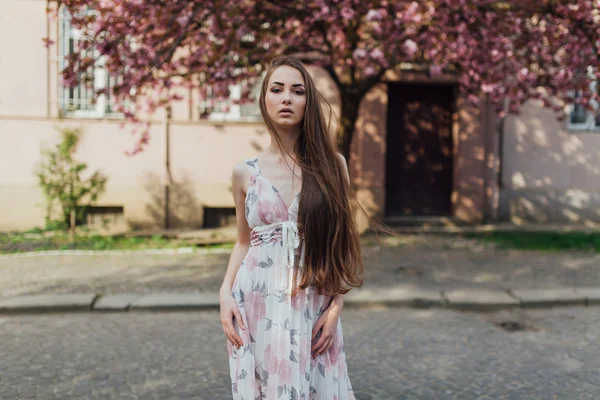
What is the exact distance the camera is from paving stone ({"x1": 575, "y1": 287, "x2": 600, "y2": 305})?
22.5 feet

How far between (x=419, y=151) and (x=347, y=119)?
369 centimetres

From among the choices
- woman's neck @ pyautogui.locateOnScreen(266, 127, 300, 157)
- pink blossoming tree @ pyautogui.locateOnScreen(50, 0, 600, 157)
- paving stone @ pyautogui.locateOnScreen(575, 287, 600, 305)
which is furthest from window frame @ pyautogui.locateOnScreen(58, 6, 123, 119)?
woman's neck @ pyautogui.locateOnScreen(266, 127, 300, 157)

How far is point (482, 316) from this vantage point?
6.42 m

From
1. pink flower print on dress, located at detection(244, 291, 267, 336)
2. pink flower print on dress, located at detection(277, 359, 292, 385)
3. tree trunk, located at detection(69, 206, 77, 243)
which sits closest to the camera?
pink flower print on dress, located at detection(277, 359, 292, 385)

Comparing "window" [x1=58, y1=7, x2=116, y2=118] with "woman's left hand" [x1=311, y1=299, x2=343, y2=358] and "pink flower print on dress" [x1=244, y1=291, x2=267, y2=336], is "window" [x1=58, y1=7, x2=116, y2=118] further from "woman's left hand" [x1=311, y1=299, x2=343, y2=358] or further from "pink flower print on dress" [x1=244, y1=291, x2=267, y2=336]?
"woman's left hand" [x1=311, y1=299, x2=343, y2=358]

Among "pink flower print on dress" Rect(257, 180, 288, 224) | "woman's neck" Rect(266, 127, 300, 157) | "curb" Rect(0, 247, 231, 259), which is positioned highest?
"woman's neck" Rect(266, 127, 300, 157)

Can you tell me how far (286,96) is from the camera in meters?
2.20

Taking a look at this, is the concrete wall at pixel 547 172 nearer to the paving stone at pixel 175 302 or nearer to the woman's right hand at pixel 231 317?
the paving stone at pixel 175 302

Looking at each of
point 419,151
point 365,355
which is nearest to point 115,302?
point 365,355

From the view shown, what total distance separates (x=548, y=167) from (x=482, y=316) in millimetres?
8091

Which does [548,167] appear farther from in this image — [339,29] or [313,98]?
[313,98]

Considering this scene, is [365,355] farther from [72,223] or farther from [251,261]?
[72,223]

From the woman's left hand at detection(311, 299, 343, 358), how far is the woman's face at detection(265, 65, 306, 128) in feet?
2.49

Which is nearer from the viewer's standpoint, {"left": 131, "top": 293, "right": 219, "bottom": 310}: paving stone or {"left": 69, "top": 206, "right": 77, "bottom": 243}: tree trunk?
{"left": 131, "top": 293, "right": 219, "bottom": 310}: paving stone
